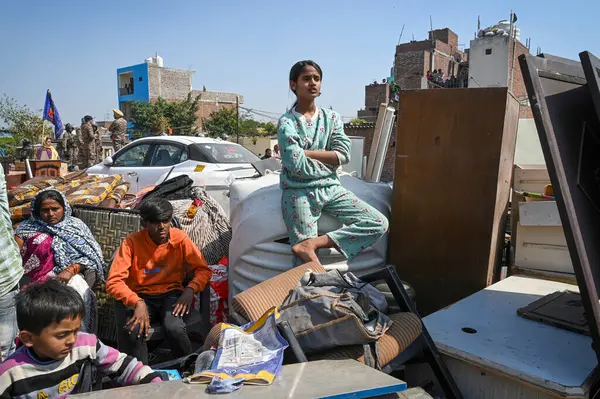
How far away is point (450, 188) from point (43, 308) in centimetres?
241

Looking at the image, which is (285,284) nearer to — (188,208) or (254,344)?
(254,344)

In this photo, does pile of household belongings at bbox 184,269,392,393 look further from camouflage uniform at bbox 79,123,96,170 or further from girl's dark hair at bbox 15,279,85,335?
camouflage uniform at bbox 79,123,96,170

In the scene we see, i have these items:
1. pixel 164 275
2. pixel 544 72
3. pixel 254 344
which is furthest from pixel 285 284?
pixel 544 72

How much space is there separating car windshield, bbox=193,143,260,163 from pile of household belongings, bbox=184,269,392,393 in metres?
4.47

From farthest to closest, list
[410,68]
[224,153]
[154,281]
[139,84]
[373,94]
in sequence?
[139,84] < [373,94] < [410,68] < [224,153] < [154,281]

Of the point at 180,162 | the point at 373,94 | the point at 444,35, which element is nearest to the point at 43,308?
the point at 180,162

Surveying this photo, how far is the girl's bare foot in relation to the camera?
8.68 ft

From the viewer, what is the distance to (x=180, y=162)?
20.3 feet

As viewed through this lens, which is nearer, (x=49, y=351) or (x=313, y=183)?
(x=49, y=351)

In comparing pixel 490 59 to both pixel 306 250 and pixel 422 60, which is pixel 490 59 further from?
pixel 306 250

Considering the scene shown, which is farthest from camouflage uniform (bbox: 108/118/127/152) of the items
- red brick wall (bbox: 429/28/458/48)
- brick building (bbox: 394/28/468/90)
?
red brick wall (bbox: 429/28/458/48)

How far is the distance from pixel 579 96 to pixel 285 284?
1607mm

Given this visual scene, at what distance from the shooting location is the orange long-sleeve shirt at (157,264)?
2.71 metres

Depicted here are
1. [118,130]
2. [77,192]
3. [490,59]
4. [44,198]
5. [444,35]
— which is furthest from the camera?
[444,35]
